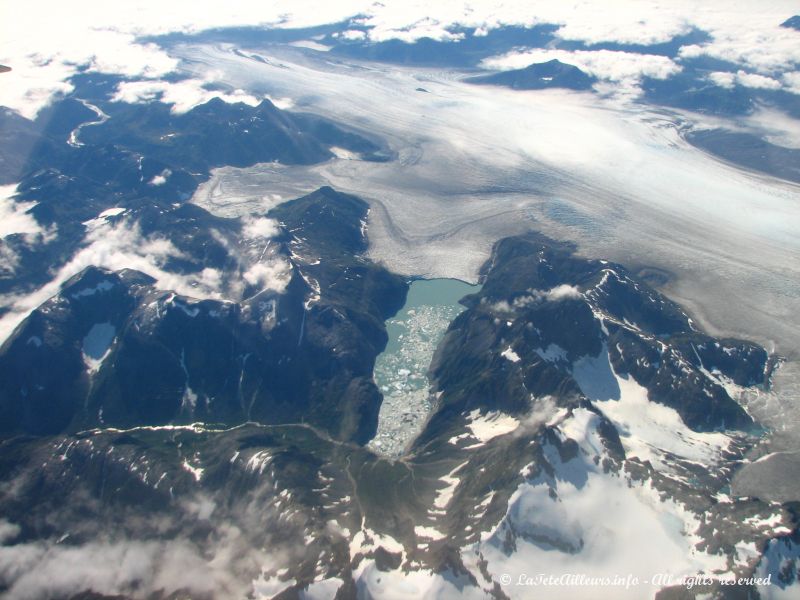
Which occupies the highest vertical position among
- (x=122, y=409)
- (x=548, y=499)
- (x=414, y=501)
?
(x=548, y=499)

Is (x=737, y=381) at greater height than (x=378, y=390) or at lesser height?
greater

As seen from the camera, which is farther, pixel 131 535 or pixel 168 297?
pixel 168 297

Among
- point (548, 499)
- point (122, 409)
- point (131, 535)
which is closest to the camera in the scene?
point (548, 499)

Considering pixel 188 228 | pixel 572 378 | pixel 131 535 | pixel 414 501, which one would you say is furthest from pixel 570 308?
pixel 188 228

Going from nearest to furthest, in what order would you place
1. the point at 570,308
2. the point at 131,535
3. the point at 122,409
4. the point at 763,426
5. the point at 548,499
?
1. the point at 548,499
2. the point at 131,535
3. the point at 763,426
4. the point at 122,409
5. the point at 570,308

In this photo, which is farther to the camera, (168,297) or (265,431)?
(168,297)

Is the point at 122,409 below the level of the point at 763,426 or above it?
below

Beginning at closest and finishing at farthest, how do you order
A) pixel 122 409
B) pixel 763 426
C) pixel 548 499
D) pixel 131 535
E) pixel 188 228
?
pixel 548 499 < pixel 131 535 < pixel 763 426 < pixel 122 409 < pixel 188 228

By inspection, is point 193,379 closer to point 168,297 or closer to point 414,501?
point 168,297

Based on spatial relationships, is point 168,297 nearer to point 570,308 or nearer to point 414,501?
point 414,501

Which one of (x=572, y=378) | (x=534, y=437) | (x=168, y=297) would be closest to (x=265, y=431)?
(x=168, y=297)
